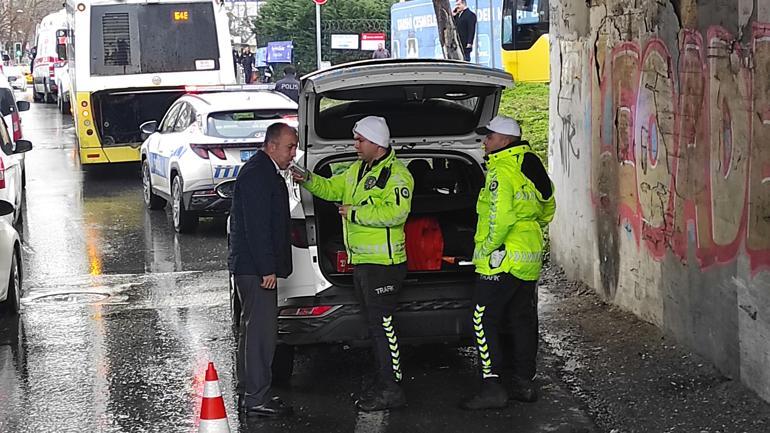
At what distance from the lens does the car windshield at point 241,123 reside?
14.1 m

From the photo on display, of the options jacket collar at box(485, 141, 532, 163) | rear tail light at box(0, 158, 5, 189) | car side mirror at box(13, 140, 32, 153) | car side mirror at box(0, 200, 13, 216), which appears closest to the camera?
jacket collar at box(485, 141, 532, 163)

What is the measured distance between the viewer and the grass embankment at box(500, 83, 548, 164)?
17052 mm

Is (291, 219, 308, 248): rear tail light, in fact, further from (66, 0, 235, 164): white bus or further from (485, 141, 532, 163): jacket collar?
(66, 0, 235, 164): white bus

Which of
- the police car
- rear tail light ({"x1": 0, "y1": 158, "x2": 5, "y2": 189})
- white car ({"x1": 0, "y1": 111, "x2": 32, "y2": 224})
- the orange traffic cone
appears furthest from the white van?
the orange traffic cone

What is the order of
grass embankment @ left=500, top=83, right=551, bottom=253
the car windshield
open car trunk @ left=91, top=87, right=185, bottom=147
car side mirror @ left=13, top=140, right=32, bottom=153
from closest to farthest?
car side mirror @ left=13, top=140, right=32, bottom=153, the car windshield, grass embankment @ left=500, top=83, right=551, bottom=253, open car trunk @ left=91, top=87, right=185, bottom=147

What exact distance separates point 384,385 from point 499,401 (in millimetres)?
681

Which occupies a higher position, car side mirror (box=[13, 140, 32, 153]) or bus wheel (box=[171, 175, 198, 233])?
car side mirror (box=[13, 140, 32, 153])

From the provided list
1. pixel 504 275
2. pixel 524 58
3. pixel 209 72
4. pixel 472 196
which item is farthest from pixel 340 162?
pixel 524 58

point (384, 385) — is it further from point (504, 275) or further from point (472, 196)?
point (472, 196)

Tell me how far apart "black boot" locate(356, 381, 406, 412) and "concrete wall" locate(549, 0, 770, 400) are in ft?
6.31

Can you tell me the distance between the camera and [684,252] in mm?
7508

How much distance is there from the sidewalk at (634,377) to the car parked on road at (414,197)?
100cm

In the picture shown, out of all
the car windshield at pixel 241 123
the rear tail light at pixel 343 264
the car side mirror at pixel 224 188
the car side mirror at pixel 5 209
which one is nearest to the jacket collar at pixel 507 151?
the rear tail light at pixel 343 264

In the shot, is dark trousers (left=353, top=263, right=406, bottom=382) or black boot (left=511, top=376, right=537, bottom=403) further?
black boot (left=511, top=376, right=537, bottom=403)
